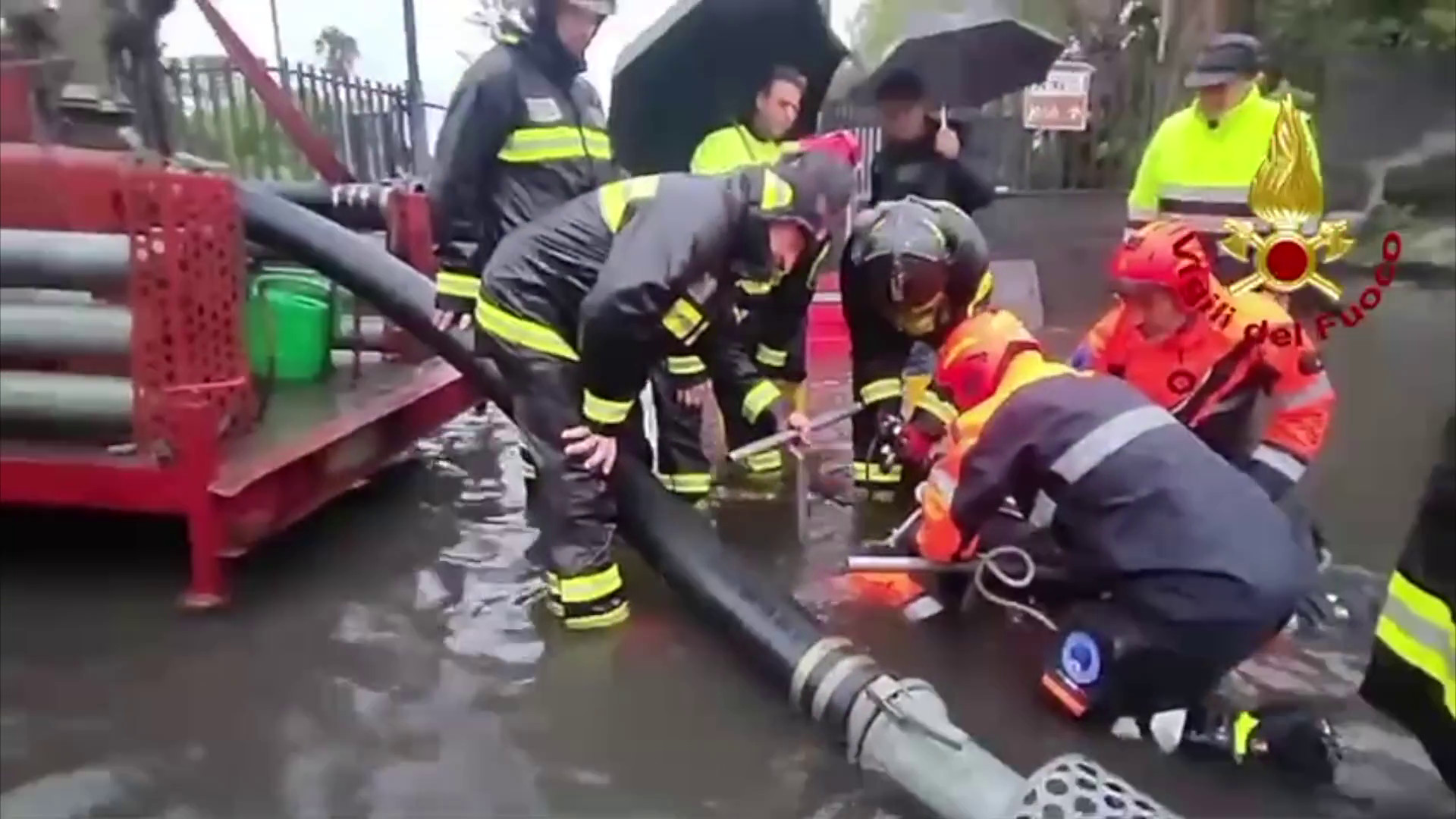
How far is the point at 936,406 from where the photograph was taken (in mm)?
4652

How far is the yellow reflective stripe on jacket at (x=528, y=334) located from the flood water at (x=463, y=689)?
0.79 m

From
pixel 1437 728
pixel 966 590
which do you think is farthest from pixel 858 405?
pixel 1437 728

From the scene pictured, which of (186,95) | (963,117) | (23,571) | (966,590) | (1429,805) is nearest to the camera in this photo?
(1429,805)

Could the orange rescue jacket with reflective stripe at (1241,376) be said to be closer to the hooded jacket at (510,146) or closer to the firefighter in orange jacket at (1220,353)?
the firefighter in orange jacket at (1220,353)

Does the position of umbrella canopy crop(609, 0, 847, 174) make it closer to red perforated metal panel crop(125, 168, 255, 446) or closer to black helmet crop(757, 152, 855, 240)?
black helmet crop(757, 152, 855, 240)

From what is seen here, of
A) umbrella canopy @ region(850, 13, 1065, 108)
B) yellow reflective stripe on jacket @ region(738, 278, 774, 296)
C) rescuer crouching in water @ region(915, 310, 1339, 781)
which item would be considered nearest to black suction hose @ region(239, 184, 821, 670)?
rescuer crouching in water @ region(915, 310, 1339, 781)

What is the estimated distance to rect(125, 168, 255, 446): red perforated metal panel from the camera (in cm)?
369

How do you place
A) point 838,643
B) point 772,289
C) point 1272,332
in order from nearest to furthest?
1. point 838,643
2. point 1272,332
3. point 772,289

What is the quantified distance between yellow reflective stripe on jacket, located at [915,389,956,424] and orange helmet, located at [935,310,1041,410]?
0.97 m

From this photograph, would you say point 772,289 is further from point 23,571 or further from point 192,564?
point 23,571

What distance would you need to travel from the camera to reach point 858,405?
5.00 m

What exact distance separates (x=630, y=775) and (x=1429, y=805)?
5.63 ft

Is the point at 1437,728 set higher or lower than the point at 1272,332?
lower

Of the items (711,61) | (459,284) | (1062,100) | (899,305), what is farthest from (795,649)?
(1062,100)
